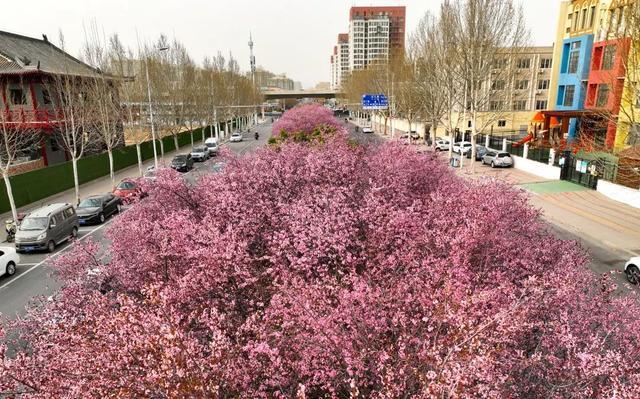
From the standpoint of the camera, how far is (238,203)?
11.8 metres

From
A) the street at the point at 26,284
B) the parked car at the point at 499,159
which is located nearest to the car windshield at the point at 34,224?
the street at the point at 26,284

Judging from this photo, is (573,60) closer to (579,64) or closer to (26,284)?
(579,64)

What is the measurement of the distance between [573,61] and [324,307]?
5204 cm

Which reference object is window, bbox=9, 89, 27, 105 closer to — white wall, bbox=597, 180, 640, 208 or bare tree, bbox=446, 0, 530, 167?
bare tree, bbox=446, 0, 530, 167

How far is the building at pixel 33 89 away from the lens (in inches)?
1372

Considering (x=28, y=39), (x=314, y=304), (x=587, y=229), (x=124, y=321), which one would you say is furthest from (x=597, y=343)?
(x=28, y=39)

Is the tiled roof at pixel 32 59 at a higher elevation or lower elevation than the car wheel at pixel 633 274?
higher

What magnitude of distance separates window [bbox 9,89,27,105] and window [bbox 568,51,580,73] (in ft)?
182

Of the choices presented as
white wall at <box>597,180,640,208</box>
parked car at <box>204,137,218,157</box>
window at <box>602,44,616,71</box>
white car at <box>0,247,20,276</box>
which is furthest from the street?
window at <box>602,44,616,71</box>

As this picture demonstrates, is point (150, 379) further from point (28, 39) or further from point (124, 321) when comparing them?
point (28, 39)

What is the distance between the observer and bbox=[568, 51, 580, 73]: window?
46.6 metres

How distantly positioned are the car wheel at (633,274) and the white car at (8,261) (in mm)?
25218

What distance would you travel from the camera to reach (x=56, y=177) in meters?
32.7

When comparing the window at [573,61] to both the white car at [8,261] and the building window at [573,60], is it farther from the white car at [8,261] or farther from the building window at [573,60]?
the white car at [8,261]
